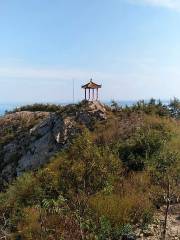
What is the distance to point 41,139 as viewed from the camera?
27984 mm

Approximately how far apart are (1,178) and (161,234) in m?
16.4

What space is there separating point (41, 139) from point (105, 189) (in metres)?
13.6

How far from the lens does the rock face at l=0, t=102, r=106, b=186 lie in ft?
85.6

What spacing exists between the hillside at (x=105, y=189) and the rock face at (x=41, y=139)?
0.16 meters

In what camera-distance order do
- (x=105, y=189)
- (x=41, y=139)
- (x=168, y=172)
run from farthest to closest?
(x=41, y=139) → (x=168, y=172) → (x=105, y=189)

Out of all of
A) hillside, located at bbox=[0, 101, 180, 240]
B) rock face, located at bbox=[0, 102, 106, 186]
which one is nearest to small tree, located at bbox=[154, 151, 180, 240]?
hillside, located at bbox=[0, 101, 180, 240]

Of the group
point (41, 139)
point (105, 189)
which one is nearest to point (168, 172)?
point (105, 189)

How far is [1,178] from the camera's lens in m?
27.0

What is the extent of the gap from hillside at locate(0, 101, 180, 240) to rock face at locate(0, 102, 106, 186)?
162 mm

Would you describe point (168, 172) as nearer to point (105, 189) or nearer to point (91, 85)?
point (105, 189)

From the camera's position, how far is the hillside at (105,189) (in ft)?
40.4

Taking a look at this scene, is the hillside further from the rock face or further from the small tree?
the rock face

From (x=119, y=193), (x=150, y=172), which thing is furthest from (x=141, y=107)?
(x=119, y=193)

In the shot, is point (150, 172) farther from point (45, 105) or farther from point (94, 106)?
point (45, 105)
